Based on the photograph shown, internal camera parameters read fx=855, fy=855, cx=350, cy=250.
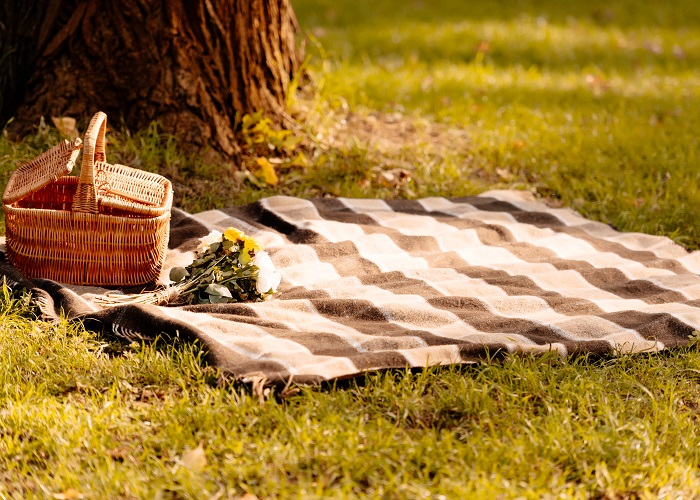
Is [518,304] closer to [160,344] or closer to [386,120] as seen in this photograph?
[160,344]

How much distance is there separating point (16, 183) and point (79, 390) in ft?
3.93

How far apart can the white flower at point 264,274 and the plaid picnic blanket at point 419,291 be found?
0.06 metres

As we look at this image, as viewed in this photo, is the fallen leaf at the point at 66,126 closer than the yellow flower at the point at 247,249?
No

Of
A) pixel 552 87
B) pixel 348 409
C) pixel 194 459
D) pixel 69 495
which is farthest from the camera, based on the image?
pixel 552 87

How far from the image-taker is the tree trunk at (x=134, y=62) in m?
4.50

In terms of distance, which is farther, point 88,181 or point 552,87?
point 552,87

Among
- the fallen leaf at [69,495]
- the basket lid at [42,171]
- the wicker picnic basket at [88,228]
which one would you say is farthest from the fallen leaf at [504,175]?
the fallen leaf at [69,495]

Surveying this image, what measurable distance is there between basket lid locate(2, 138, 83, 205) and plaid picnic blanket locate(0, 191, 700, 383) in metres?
0.31

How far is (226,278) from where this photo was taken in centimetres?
329

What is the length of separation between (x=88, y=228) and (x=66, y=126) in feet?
4.69

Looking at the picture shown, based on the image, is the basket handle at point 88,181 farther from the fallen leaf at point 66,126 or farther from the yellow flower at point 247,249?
the fallen leaf at point 66,126

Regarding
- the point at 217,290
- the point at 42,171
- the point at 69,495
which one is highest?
the point at 42,171

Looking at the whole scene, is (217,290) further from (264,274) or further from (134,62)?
(134,62)

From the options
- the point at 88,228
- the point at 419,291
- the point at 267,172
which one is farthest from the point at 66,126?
the point at 419,291
